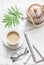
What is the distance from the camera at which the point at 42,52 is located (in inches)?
43.6

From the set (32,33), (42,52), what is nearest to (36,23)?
(32,33)

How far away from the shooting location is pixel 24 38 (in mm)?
1136

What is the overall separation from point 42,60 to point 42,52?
0.04 metres

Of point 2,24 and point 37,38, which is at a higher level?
point 2,24

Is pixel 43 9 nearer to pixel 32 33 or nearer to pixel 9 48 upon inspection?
pixel 32 33

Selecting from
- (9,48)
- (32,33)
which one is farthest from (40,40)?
(9,48)

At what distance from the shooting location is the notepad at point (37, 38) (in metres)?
1.11

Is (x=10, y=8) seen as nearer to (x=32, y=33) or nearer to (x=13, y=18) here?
(x=13, y=18)

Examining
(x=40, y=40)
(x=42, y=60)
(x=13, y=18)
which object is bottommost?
(x=42, y=60)

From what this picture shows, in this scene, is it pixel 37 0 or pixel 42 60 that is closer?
pixel 42 60

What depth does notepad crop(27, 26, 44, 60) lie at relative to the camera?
111cm

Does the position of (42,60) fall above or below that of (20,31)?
below

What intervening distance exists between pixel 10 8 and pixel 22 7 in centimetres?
7

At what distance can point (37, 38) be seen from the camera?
1.14 m
